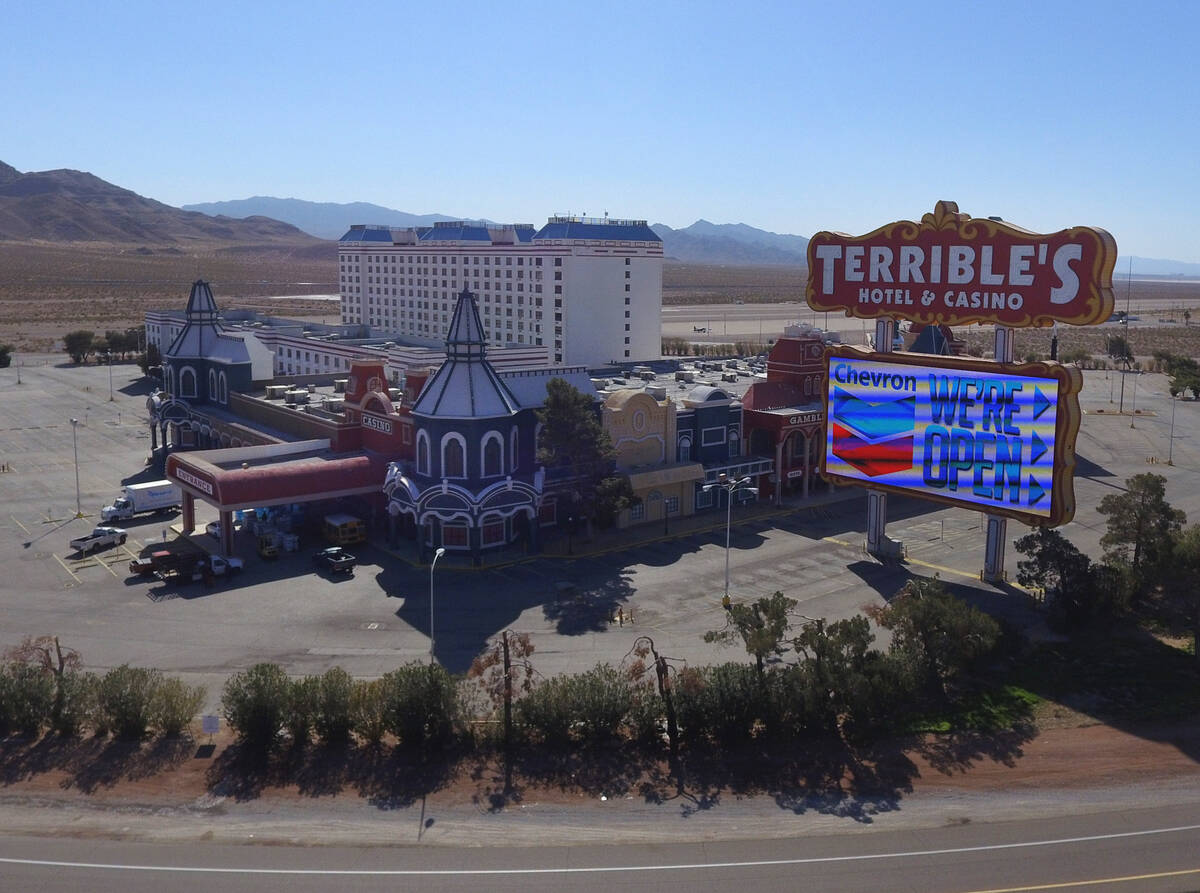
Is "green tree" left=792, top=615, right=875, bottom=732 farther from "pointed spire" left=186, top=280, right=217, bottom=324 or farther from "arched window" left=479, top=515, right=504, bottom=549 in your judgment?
"pointed spire" left=186, top=280, right=217, bottom=324

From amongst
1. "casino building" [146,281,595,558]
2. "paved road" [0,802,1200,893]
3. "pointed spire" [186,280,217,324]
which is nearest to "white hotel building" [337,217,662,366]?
"pointed spire" [186,280,217,324]

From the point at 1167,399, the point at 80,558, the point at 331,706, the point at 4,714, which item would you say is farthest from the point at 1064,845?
the point at 1167,399

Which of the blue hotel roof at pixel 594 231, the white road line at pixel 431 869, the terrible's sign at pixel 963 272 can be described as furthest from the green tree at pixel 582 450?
the blue hotel roof at pixel 594 231

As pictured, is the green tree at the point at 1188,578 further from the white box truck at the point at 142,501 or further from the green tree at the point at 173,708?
the white box truck at the point at 142,501

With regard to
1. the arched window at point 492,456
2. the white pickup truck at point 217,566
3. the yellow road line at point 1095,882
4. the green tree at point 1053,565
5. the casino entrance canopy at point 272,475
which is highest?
the arched window at point 492,456

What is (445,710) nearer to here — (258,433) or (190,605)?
(190,605)
